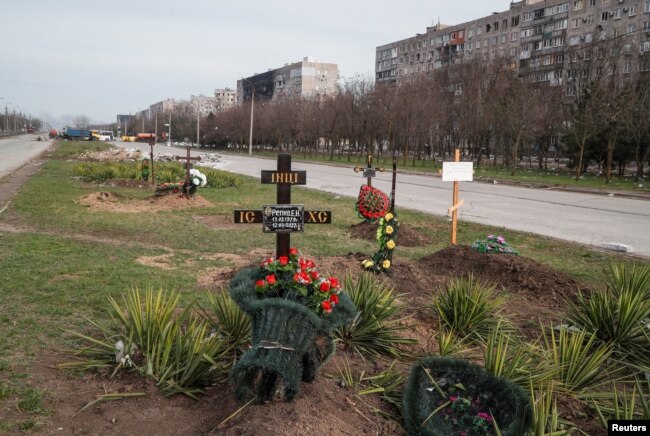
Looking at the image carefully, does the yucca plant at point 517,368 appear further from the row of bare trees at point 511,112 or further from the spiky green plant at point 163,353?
the row of bare trees at point 511,112

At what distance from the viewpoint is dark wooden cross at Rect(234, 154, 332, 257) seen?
14.6 feet

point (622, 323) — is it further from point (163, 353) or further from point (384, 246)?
point (163, 353)

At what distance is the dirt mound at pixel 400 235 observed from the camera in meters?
10.4

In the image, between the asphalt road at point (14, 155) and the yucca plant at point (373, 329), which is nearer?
the yucca plant at point (373, 329)

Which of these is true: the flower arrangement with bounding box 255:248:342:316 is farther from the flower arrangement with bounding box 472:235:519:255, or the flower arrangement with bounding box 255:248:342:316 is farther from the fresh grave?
the flower arrangement with bounding box 472:235:519:255

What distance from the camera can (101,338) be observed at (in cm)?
477

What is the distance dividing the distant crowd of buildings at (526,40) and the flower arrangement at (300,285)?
41.1 meters

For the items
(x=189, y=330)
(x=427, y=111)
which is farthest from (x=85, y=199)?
(x=427, y=111)

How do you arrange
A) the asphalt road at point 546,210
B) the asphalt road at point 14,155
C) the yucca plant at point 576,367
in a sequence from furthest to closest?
the asphalt road at point 14,155 → the asphalt road at point 546,210 → the yucca plant at point 576,367

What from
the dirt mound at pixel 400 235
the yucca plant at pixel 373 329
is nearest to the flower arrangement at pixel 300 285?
the yucca plant at pixel 373 329

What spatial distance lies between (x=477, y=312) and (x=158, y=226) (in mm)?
7727

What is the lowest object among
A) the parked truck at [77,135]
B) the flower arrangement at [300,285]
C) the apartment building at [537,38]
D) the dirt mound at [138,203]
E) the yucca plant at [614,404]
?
the yucca plant at [614,404]

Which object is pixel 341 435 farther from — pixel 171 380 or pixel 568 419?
pixel 568 419

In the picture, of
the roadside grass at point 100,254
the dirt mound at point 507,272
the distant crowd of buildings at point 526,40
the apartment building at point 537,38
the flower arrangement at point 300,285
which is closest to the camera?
the flower arrangement at point 300,285
